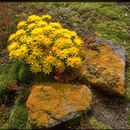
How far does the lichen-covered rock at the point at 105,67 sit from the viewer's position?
818 centimetres

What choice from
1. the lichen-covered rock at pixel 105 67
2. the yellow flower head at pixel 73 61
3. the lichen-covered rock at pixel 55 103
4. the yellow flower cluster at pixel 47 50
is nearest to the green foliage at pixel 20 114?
the lichen-covered rock at pixel 55 103

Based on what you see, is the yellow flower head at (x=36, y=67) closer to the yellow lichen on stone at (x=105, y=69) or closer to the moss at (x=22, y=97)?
the moss at (x=22, y=97)

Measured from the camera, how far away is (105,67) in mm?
8422

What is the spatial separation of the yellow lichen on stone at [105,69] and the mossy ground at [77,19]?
44cm

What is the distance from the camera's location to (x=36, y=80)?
27.2ft

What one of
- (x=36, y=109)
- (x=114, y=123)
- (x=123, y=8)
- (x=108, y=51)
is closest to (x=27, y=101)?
(x=36, y=109)

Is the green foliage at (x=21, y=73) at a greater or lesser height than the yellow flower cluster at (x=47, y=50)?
lesser

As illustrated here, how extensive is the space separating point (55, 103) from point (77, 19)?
3944mm

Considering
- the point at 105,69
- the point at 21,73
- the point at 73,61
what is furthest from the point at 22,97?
the point at 105,69

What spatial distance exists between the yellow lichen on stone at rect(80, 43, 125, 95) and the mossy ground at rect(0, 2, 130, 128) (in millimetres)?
438

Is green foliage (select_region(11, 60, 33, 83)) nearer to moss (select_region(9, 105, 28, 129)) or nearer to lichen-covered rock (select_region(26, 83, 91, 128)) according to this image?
lichen-covered rock (select_region(26, 83, 91, 128))

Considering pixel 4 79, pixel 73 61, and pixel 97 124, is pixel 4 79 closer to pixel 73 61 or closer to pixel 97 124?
pixel 73 61

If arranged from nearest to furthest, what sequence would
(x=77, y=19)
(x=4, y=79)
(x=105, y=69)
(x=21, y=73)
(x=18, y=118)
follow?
(x=18, y=118) → (x=105, y=69) → (x=21, y=73) → (x=4, y=79) → (x=77, y=19)

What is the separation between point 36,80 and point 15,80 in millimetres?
683
